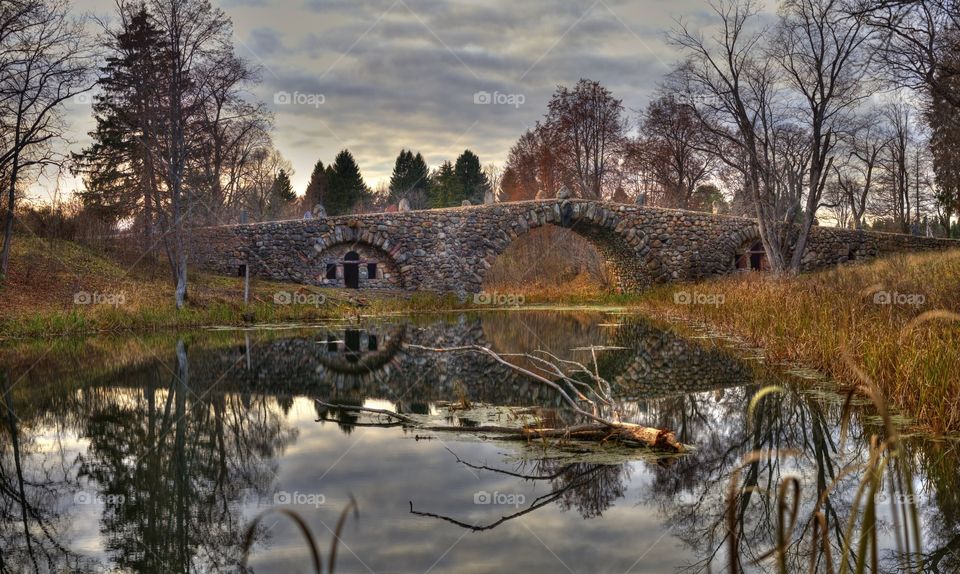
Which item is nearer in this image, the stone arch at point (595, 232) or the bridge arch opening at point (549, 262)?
the stone arch at point (595, 232)

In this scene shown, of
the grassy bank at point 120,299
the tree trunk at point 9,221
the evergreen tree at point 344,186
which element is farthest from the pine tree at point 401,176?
the tree trunk at point 9,221

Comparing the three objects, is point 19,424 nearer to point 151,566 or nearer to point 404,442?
point 404,442

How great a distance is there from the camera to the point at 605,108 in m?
37.2

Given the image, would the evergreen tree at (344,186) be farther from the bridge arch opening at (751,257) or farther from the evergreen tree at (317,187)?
the bridge arch opening at (751,257)

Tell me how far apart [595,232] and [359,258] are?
31.2 feet

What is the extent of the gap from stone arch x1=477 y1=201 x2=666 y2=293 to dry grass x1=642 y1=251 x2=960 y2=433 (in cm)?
1086

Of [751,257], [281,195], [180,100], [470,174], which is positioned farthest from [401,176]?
[180,100]

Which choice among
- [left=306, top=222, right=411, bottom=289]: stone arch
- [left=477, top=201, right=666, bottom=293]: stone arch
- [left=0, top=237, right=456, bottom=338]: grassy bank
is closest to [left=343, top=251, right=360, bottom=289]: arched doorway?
[left=306, top=222, right=411, bottom=289]: stone arch

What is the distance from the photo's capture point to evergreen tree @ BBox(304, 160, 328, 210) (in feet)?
206

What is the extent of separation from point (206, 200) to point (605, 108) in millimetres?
22514

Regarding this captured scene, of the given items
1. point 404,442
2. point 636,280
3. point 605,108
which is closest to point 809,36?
point 636,280

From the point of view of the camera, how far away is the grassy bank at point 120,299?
15.6m

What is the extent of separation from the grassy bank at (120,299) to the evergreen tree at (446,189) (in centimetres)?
4028

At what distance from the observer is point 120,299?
56.9 feet
